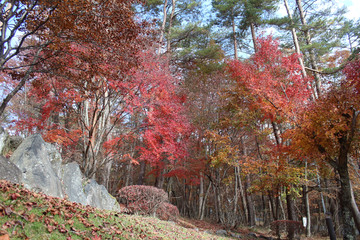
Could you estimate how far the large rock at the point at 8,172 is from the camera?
4.79 m

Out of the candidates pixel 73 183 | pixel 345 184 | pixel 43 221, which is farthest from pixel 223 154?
pixel 43 221

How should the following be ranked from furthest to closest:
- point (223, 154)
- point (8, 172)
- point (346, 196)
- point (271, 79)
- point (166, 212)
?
point (271, 79) → point (223, 154) → point (166, 212) → point (346, 196) → point (8, 172)

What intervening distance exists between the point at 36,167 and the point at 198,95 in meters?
10.7

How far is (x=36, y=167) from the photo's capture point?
19.2 ft

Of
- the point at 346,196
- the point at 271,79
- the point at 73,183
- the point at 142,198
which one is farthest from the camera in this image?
the point at 271,79

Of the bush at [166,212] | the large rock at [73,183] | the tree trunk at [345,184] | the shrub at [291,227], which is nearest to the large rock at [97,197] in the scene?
the large rock at [73,183]

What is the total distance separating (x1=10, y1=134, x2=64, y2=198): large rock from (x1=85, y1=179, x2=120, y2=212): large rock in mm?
1480

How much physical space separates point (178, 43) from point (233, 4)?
5408 millimetres

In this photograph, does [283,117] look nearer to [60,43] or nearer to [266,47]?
[266,47]

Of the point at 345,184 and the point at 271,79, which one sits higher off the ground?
the point at 271,79

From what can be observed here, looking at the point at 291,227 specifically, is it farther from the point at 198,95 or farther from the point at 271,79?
the point at 198,95

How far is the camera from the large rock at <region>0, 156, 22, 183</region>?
15.7 ft

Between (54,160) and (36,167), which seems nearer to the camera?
(36,167)

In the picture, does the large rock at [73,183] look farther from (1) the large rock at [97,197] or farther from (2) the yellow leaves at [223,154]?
(2) the yellow leaves at [223,154]
